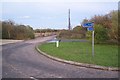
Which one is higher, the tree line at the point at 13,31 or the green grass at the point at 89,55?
the tree line at the point at 13,31

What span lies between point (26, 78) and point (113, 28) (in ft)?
64.6

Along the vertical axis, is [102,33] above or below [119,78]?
above

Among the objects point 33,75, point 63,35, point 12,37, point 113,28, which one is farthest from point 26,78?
point 63,35

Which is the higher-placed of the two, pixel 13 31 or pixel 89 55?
pixel 13 31

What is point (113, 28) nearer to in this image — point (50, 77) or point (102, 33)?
point (102, 33)

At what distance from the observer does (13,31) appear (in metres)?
46.0

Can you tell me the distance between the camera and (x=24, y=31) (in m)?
47.7

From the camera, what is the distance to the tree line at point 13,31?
146 feet

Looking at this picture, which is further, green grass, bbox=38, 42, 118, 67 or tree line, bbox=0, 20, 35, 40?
tree line, bbox=0, 20, 35, 40

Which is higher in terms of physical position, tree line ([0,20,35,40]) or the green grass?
tree line ([0,20,35,40])

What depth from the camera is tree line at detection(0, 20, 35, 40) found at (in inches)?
1750

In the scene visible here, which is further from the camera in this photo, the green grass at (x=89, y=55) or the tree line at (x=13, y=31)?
the tree line at (x=13, y=31)

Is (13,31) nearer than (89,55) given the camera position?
No

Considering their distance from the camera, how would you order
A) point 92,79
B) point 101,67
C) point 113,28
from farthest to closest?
point 113,28
point 101,67
point 92,79
